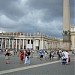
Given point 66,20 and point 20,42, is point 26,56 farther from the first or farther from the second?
point 20,42

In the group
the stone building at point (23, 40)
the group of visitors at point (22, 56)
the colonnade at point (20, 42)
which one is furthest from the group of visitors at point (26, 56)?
the colonnade at point (20, 42)

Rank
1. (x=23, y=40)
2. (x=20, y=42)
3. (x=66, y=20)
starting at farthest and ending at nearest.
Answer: (x=20, y=42)
(x=23, y=40)
(x=66, y=20)

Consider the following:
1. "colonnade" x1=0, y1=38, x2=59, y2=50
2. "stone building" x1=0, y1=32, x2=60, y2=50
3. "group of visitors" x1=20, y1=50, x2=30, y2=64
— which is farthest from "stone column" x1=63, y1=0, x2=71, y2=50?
"colonnade" x1=0, y1=38, x2=59, y2=50

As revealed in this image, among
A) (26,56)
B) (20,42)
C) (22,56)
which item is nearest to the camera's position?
(26,56)

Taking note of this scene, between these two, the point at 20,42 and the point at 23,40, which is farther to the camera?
the point at 20,42

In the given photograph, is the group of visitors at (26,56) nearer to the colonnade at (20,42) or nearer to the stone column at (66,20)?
the stone column at (66,20)

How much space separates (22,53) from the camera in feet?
106

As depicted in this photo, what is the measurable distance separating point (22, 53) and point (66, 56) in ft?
17.1

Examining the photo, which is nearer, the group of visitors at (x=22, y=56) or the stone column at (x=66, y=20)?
the group of visitors at (x=22, y=56)

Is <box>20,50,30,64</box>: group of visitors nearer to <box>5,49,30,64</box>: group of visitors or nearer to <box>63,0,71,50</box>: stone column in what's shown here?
<box>5,49,30,64</box>: group of visitors

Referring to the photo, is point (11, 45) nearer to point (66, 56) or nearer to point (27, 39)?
point (27, 39)

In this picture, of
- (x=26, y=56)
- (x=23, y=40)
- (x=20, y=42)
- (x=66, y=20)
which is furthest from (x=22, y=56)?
(x=20, y=42)

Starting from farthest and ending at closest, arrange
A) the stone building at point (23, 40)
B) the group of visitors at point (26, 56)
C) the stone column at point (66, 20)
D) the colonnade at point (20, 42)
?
1. the colonnade at point (20, 42)
2. the stone building at point (23, 40)
3. the stone column at point (66, 20)
4. the group of visitors at point (26, 56)

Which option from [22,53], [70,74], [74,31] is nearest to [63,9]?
[22,53]
